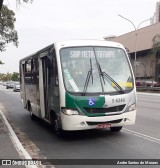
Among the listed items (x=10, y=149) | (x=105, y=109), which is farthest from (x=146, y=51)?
(x=10, y=149)

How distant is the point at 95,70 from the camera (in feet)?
33.5

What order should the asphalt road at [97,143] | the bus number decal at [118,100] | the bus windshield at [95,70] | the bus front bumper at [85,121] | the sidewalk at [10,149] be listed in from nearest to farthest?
the sidewalk at [10,149] < the asphalt road at [97,143] < the bus front bumper at [85,121] < the bus number decal at [118,100] < the bus windshield at [95,70]

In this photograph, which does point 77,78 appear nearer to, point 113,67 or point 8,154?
point 113,67

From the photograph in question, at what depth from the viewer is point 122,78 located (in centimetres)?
1038

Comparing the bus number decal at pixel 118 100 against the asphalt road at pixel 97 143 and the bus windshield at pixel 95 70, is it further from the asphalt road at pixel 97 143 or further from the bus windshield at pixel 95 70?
the asphalt road at pixel 97 143

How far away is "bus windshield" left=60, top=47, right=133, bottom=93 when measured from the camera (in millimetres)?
9945

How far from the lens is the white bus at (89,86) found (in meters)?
9.65

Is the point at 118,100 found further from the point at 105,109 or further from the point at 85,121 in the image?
the point at 85,121

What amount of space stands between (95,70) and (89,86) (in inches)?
21.3

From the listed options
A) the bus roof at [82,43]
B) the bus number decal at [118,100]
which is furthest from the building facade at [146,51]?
the bus number decal at [118,100]

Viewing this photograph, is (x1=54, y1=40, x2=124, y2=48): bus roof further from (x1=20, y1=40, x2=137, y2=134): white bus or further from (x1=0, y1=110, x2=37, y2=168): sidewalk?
(x1=0, y1=110, x2=37, y2=168): sidewalk

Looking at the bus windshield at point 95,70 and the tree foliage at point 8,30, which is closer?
the bus windshield at point 95,70

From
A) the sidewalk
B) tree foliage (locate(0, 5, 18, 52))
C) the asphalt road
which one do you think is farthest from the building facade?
the sidewalk

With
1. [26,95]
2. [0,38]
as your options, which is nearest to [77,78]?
[26,95]
